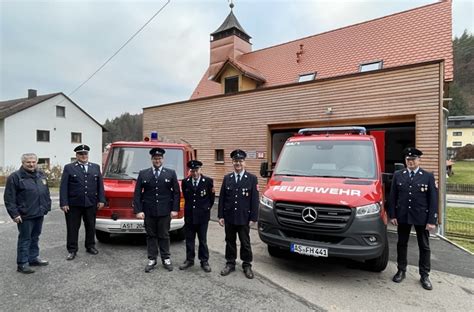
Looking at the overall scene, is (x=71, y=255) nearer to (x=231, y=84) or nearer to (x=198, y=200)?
(x=198, y=200)

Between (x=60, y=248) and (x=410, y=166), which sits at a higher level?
(x=410, y=166)

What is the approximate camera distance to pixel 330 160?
541cm

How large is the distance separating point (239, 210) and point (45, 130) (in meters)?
33.5

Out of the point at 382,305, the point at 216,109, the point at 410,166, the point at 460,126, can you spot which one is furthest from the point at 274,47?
the point at 460,126

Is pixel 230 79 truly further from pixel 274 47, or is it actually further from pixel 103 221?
pixel 103 221

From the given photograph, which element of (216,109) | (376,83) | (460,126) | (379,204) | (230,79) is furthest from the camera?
(460,126)

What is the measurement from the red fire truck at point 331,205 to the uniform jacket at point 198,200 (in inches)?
34.5

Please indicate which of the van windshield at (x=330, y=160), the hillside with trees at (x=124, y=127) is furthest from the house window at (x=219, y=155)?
the hillside with trees at (x=124, y=127)

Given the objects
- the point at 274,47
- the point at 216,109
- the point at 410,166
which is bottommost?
the point at 410,166

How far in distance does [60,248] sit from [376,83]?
946cm

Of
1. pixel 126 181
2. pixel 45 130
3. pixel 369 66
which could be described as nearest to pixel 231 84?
pixel 369 66

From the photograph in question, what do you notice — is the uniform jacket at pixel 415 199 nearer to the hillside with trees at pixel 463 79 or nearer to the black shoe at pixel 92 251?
the black shoe at pixel 92 251

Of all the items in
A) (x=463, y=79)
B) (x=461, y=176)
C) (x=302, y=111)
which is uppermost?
(x=463, y=79)

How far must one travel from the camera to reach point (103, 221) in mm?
5652
